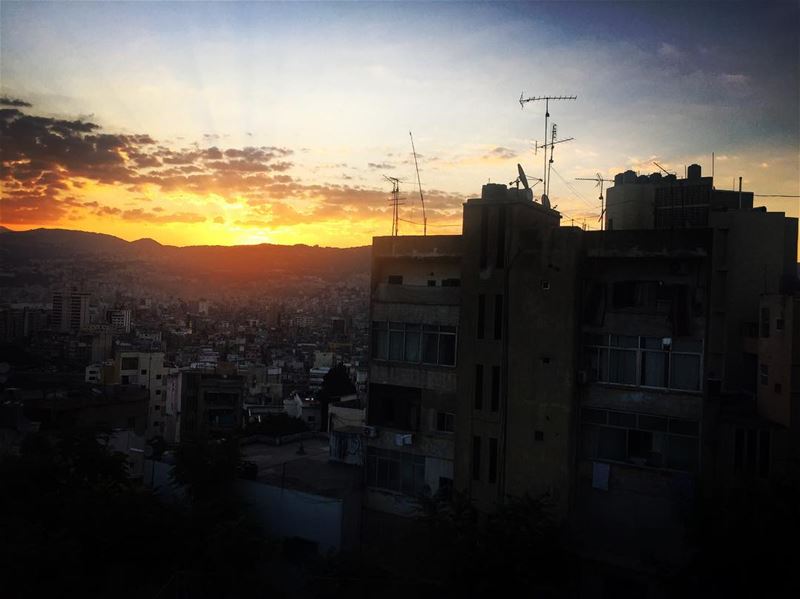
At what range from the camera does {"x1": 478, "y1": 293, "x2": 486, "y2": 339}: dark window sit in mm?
13992

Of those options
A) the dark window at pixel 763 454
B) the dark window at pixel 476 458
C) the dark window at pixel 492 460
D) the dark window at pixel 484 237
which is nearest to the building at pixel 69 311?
the dark window at pixel 476 458

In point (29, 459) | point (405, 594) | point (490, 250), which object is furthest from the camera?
point (29, 459)

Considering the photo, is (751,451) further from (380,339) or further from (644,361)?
(380,339)

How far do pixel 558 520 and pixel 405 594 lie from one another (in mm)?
3221

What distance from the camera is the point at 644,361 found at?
1262 cm

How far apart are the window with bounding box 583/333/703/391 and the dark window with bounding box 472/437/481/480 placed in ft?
8.84

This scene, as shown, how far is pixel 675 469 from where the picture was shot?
12.2 metres

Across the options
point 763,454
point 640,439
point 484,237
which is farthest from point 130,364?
point 763,454

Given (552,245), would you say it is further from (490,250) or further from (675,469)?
(675,469)

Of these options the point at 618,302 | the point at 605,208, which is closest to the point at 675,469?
the point at 618,302

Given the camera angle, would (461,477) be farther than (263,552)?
Yes

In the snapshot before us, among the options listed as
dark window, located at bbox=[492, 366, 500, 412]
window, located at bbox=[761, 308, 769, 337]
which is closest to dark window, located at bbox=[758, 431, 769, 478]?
window, located at bbox=[761, 308, 769, 337]

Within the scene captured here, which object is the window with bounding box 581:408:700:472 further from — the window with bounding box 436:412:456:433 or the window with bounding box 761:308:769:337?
the window with bounding box 436:412:456:433

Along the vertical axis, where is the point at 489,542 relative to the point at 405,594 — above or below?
above
